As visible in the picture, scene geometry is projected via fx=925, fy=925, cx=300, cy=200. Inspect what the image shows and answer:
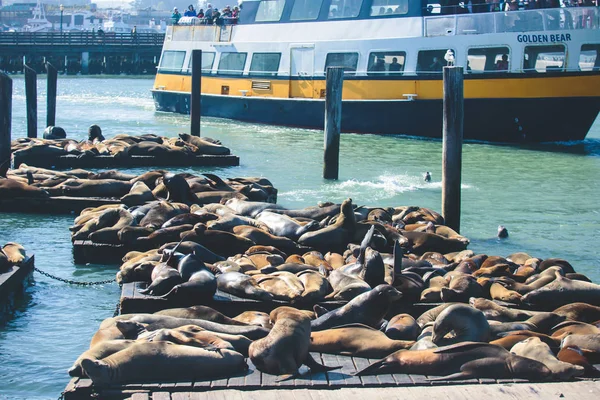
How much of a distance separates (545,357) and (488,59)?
16151mm

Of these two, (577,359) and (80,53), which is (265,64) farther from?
(80,53)

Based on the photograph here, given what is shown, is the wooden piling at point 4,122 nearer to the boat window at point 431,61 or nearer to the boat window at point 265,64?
the boat window at point 431,61

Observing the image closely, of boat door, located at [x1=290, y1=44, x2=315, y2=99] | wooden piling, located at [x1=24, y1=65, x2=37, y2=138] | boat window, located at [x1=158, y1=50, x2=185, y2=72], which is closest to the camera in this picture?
wooden piling, located at [x1=24, y1=65, x2=37, y2=138]

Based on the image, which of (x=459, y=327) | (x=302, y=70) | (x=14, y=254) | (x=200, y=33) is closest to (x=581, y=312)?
(x=459, y=327)

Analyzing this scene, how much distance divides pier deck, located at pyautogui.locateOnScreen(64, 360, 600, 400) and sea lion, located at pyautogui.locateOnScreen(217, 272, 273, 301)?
5.02 feet

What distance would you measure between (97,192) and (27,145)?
4363 mm

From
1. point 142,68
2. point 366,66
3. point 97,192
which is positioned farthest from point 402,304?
point 142,68

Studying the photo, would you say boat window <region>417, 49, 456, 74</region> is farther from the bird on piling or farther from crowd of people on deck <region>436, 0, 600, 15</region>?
the bird on piling

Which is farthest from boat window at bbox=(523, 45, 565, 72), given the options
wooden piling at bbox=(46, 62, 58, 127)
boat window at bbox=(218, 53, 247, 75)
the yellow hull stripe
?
wooden piling at bbox=(46, 62, 58, 127)

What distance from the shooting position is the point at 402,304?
689 cm

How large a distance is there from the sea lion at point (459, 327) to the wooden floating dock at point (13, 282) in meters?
3.59

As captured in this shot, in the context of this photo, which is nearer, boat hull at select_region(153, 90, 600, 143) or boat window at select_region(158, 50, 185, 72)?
boat hull at select_region(153, 90, 600, 143)

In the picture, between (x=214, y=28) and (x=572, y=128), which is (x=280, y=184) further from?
(x=214, y=28)

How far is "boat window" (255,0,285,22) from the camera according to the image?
82.5 ft
